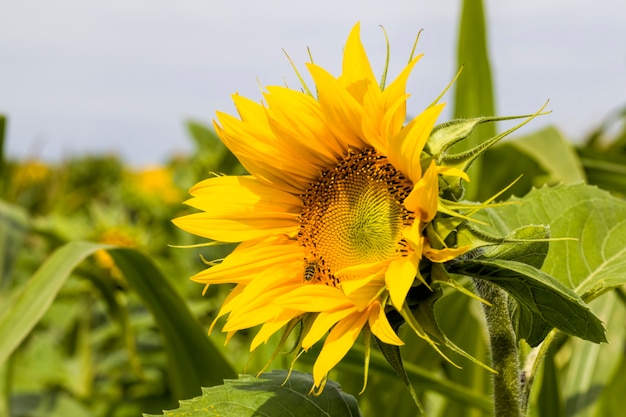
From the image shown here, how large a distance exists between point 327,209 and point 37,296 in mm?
578

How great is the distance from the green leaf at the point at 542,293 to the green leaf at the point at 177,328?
73 cm

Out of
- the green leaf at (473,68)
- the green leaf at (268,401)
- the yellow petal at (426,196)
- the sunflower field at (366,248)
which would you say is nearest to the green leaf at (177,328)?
the sunflower field at (366,248)

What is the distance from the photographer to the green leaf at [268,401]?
78cm

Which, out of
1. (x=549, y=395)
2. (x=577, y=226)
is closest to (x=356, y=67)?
(x=577, y=226)

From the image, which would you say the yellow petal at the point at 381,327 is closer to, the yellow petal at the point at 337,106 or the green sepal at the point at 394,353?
the green sepal at the point at 394,353

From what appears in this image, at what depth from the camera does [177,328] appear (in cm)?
138

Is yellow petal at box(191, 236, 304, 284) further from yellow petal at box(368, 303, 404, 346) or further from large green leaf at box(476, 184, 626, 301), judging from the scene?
large green leaf at box(476, 184, 626, 301)

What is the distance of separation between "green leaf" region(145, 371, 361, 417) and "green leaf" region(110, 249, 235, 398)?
1.72 ft

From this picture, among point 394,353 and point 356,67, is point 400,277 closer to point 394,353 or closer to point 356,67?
point 394,353

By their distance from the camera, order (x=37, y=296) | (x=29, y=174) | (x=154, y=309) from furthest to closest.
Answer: (x=29, y=174) < (x=154, y=309) < (x=37, y=296)

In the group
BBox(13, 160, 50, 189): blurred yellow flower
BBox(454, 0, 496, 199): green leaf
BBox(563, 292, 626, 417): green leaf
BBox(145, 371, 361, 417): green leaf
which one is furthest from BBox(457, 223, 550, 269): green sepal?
BBox(13, 160, 50, 189): blurred yellow flower

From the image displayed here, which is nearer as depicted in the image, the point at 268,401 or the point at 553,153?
the point at 268,401

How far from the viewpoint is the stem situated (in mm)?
787

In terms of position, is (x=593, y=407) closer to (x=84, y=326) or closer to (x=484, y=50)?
(x=484, y=50)
